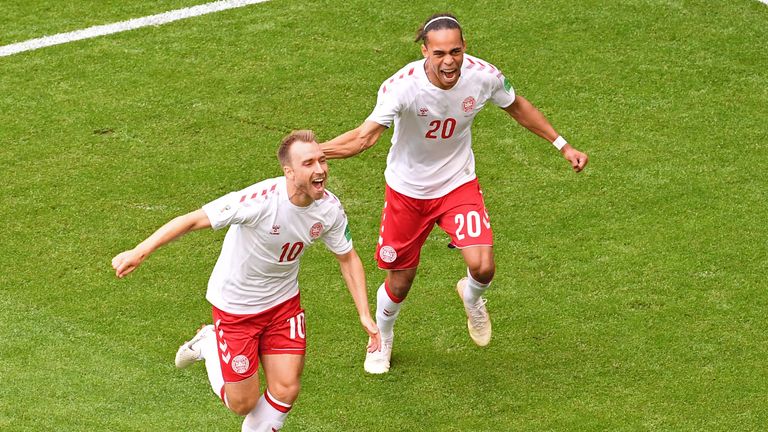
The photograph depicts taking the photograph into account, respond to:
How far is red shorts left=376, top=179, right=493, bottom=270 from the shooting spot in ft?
33.3

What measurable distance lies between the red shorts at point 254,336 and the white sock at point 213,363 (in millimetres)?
227

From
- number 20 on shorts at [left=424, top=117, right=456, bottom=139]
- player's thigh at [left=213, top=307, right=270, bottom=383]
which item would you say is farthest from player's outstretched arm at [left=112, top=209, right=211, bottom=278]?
number 20 on shorts at [left=424, top=117, right=456, bottom=139]

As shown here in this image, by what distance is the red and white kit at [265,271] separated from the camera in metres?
8.90

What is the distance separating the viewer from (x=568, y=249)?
39.4 ft

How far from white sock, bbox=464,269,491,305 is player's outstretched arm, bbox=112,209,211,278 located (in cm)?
259

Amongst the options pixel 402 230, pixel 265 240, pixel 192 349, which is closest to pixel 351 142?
pixel 265 240

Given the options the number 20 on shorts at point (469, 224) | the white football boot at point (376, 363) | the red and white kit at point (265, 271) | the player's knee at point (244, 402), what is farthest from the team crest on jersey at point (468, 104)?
the player's knee at point (244, 402)

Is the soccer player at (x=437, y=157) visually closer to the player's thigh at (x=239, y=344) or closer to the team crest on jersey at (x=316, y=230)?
the team crest on jersey at (x=316, y=230)

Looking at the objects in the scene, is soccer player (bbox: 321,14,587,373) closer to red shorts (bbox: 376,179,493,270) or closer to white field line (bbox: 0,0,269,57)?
red shorts (bbox: 376,179,493,270)

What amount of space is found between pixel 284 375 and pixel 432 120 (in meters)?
2.23

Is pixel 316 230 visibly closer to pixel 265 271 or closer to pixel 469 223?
pixel 265 271

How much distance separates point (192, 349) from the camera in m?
9.95

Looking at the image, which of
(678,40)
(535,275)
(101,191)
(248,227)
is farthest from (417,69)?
(678,40)

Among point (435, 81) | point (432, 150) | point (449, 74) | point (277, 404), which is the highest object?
point (449, 74)
